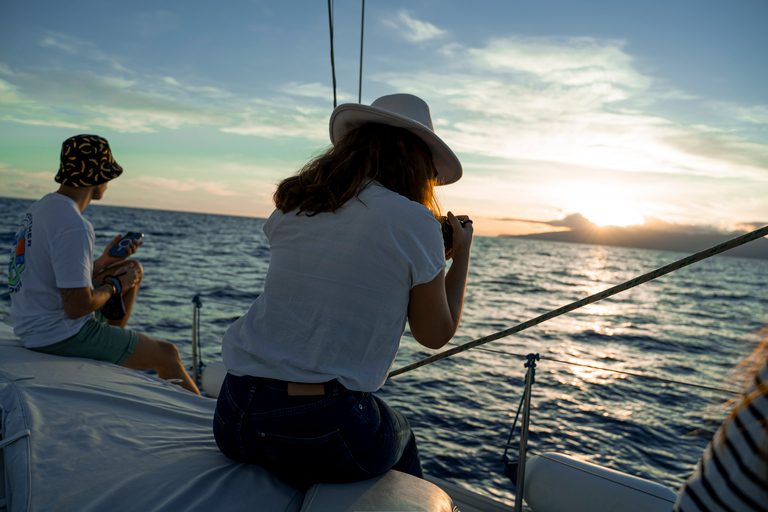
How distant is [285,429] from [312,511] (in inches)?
8.2

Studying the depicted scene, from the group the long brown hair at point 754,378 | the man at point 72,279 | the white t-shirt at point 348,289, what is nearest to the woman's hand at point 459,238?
the white t-shirt at point 348,289

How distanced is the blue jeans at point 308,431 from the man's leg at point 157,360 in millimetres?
1334

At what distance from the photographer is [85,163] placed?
2.33 meters

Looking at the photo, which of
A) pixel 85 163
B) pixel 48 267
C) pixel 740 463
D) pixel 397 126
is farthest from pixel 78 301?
pixel 740 463

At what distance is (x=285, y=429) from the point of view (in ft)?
3.97

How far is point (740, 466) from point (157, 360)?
8.36ft

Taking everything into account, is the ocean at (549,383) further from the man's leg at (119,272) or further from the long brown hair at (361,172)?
the long brown hair at (361,172)

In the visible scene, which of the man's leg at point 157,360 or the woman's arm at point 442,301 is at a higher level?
the woman's arm at point 442,301

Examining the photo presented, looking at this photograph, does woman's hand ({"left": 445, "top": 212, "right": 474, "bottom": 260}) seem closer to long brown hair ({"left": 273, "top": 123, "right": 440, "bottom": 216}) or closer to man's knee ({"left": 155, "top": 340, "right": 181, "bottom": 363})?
long brown hair ({"left": 273, "top": 123, "right": 440, "bottom": 216})

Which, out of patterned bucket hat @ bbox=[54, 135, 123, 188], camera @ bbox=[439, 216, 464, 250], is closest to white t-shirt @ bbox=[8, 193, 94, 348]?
patterned bucket hat @ bbox=[54, 135, 123, 188]

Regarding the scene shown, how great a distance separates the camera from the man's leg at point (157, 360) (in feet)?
8.17

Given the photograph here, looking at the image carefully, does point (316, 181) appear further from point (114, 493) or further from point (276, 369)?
point (114, 493)

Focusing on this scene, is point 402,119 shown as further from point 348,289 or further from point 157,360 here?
point 157,360

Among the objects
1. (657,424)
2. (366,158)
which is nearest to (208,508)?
(366,158)
